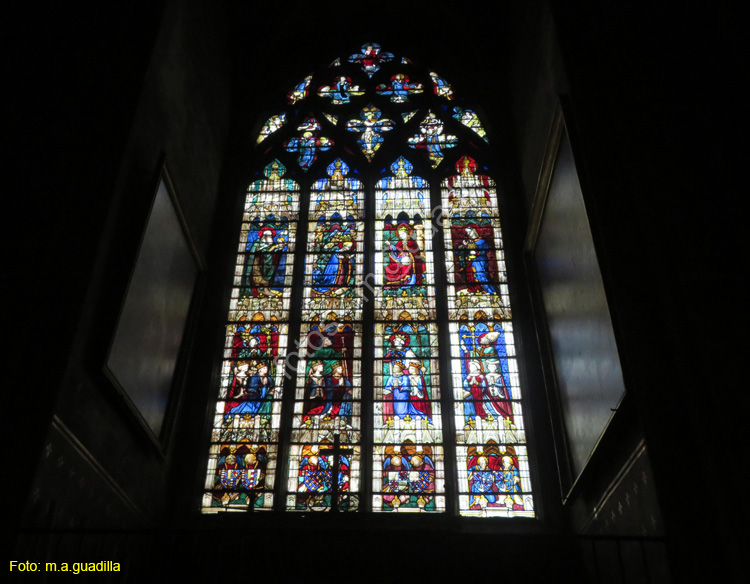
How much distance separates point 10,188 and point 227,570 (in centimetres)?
316

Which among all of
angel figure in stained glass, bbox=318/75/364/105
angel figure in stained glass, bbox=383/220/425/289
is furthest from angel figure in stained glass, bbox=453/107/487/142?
angel figure in stained glass, bbox=383/220/425/289

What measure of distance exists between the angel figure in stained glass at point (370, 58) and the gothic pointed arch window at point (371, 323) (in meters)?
0.34

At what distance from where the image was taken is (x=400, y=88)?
9367 millimetres

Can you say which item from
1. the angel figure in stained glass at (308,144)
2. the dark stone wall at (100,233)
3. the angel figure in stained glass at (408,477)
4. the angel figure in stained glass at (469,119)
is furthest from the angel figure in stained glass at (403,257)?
the dark stone wall at (100,233)

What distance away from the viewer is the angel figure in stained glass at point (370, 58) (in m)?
9.57

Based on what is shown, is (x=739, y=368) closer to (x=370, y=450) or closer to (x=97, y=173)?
(x=370, y=450)

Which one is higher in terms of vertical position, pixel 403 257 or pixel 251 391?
pixel 403 257

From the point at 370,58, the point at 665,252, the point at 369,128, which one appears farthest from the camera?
the point at 370,58

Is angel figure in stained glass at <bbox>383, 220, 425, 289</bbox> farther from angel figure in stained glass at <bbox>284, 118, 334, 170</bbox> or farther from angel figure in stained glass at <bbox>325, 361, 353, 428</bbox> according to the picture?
angel figure in stained glass at <bbox>284, 118, 334, 170</bbox>

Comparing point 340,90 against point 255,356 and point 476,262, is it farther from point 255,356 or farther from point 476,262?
point 255,356

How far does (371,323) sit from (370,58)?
4089mm

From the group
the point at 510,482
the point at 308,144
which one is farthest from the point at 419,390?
the point at 308,144

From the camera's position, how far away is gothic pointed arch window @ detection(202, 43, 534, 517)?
638 cm

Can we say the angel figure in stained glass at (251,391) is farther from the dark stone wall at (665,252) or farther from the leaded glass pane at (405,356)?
the dark stone wall at (665,252)
